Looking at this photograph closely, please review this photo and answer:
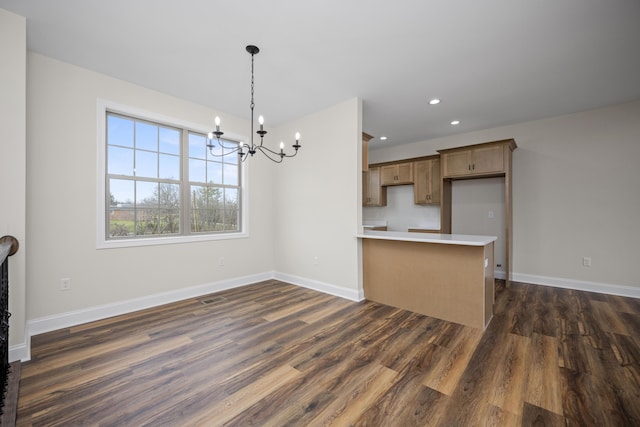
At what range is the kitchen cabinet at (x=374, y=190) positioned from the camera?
619 cm

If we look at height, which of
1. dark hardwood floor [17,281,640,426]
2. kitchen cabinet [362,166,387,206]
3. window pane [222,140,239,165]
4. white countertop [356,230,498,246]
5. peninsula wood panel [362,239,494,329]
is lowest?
dark hardwood floor [17,281,640,426]

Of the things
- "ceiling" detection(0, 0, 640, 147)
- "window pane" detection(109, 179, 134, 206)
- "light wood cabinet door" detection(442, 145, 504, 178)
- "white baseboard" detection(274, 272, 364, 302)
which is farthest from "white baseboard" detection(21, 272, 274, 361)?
"light wood cabinet door" detection(442, 145, 504, 178)

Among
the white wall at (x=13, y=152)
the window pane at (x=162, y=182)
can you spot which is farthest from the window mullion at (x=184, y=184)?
the white wall at (x=13, y=152)

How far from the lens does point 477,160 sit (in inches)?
181

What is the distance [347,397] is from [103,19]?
3481 millimetres

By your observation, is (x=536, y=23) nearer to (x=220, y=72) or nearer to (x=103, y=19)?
(x=220, y=72)

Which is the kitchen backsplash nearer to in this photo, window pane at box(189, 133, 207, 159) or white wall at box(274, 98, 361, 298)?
white wall at box(274, 98, 361, 298)

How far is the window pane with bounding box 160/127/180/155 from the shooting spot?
3648 millimetres

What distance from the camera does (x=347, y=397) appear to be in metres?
1.75

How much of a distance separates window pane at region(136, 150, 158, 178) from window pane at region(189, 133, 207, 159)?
1.65 ft

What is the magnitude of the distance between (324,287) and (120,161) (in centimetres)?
317

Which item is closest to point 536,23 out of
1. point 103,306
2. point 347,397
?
point 347,397

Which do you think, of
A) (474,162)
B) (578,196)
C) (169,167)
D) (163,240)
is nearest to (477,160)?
(474,162)

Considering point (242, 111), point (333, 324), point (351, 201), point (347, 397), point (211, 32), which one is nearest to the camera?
point (347, 397)
